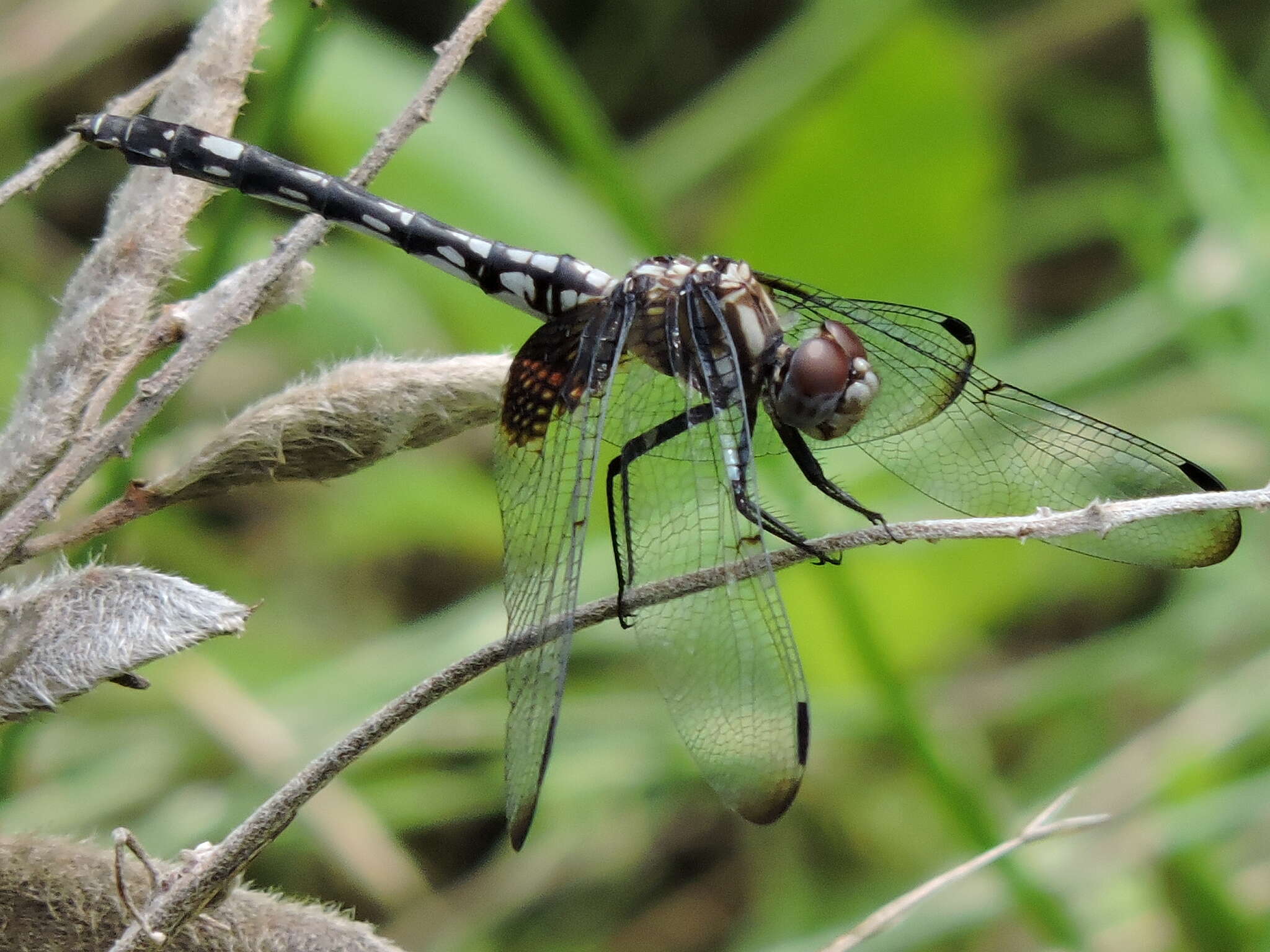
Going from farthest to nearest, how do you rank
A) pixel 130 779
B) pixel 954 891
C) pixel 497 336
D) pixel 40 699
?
pixel 497 336, pixel 130 779, pixel 954 891, pixel 40 699

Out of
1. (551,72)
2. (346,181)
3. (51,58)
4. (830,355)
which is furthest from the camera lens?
(51,58)

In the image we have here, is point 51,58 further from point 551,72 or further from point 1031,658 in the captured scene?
point 1031,658

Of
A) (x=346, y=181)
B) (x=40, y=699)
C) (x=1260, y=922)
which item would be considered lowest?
(x=1260, y=922)

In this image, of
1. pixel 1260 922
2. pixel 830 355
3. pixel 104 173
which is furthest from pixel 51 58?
pixel 1260 922

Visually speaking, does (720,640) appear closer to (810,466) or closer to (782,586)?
(810,466)

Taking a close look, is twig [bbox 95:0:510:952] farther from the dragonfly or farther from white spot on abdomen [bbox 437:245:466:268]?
white spot on abdomen [bbox 437:245:466:268]

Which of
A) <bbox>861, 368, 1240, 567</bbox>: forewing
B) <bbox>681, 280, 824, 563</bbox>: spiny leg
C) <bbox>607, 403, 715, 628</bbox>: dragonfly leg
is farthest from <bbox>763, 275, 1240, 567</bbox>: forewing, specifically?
<bbox>607, 403, 715, 628</bbox>: dragonfly leg

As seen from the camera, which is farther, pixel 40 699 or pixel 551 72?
pixel 551 72
